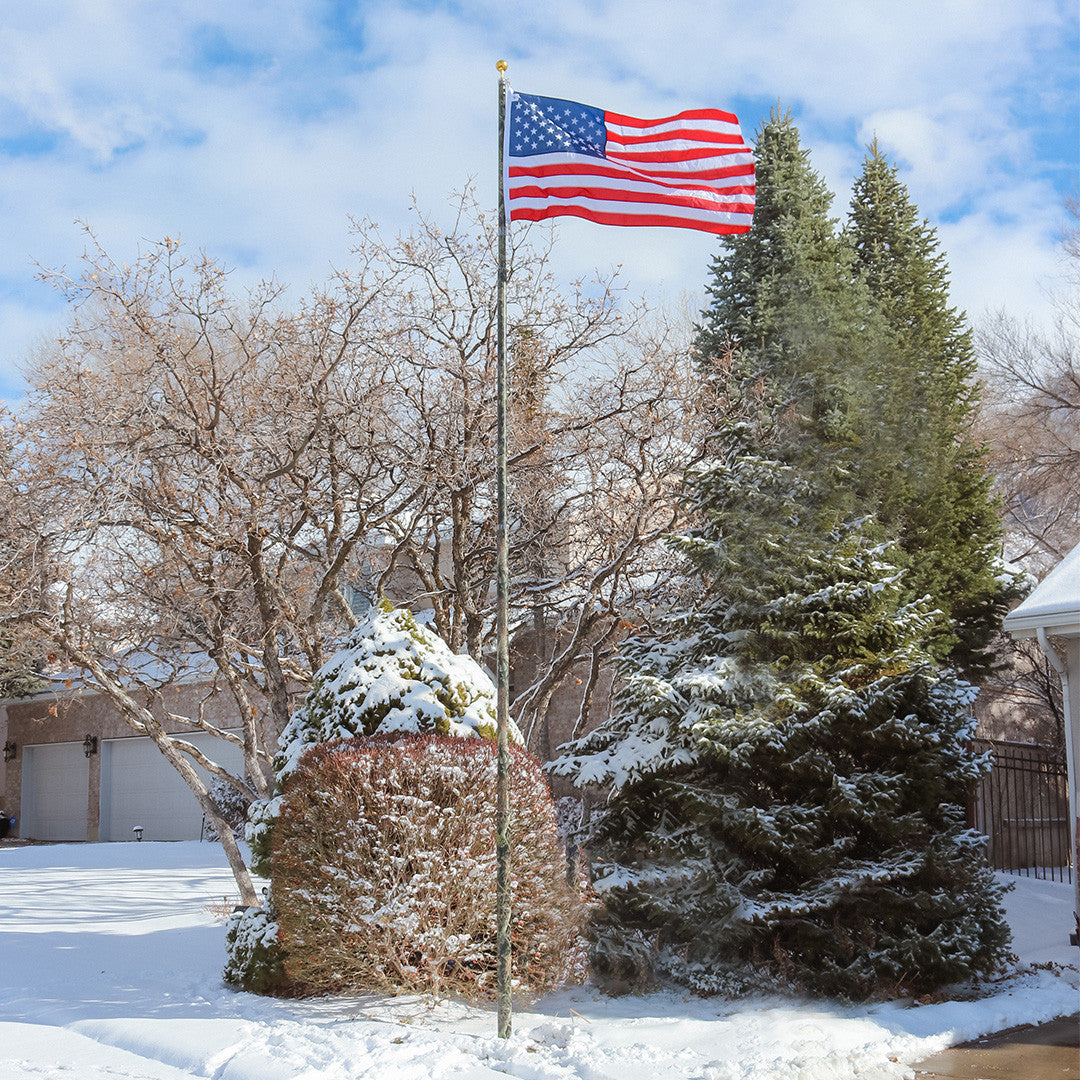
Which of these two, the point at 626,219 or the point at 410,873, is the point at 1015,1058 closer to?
the point at 410,873

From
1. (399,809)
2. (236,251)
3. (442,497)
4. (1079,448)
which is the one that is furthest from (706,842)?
(1079,448)

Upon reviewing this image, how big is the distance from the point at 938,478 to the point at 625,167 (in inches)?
294

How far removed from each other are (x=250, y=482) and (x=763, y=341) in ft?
22.9

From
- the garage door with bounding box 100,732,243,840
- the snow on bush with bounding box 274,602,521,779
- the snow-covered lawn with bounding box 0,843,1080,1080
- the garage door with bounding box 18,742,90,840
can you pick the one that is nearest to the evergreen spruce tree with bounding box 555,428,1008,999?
the snow-covered lawn with bounding box 0,843,1080,1080

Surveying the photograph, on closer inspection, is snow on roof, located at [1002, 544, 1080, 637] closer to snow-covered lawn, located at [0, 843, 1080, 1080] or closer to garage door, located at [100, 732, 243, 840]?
snow-covered lawn, located at [0, 843, 1080, 1080]

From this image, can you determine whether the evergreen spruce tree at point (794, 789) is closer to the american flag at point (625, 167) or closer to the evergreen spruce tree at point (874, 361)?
the evergreen spruce tree at point (874, 361)

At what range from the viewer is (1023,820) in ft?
49.6

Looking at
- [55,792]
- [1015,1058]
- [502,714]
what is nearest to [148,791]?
[55,792]

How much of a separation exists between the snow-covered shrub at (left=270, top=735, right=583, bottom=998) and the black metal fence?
863 cm

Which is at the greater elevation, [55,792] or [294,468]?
[294,468]

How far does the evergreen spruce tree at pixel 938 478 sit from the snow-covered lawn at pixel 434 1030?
14.6 ft

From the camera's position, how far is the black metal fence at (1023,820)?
1429 cm

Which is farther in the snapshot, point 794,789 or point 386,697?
point 794,789

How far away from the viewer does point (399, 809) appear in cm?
715
